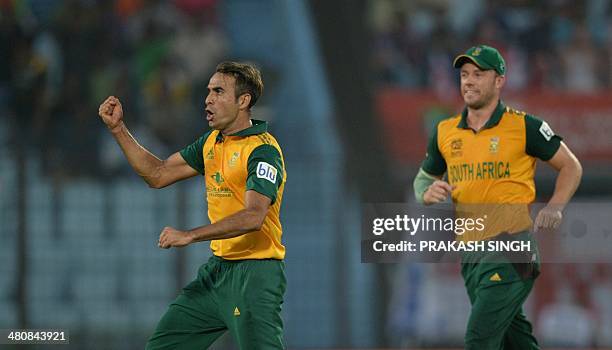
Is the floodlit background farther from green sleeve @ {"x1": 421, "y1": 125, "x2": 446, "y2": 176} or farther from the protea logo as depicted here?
the protea logo

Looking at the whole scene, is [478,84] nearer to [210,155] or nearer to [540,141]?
[540,141]

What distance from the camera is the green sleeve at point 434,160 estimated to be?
684cm

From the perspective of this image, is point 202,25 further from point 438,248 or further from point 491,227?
point 491,227

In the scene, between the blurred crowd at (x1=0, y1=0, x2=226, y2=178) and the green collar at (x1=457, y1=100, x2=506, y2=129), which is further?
the blurred crowd at (x1=0, y1=0, x2=226, y2=178)

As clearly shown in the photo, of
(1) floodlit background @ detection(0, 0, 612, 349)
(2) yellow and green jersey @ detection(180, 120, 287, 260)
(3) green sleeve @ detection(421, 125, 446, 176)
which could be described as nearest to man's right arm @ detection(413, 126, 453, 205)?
(3) green sleeve @ detection(421, 125, 446, 176)

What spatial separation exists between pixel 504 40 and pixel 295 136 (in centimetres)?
296

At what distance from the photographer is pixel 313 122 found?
13352 mm

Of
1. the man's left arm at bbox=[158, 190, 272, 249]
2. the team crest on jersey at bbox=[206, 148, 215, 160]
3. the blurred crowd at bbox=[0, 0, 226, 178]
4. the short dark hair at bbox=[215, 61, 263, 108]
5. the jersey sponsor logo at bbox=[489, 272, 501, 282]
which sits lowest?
the jersey sponsor logo at bbox=[489, 272, 501, 282]

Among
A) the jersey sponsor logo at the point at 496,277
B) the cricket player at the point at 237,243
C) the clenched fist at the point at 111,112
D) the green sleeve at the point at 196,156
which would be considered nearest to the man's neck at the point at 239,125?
the cricket player at the point at 237,243

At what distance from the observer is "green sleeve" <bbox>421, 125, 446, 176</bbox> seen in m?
6.84

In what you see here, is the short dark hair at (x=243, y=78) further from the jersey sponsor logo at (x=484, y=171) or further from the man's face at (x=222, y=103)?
the jersey sponsor logo at (x=484, y=171)

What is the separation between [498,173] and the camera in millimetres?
6531

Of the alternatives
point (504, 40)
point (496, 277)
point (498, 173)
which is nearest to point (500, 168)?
point (498, 173)

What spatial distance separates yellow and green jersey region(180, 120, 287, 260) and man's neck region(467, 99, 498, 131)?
1.38 meters
